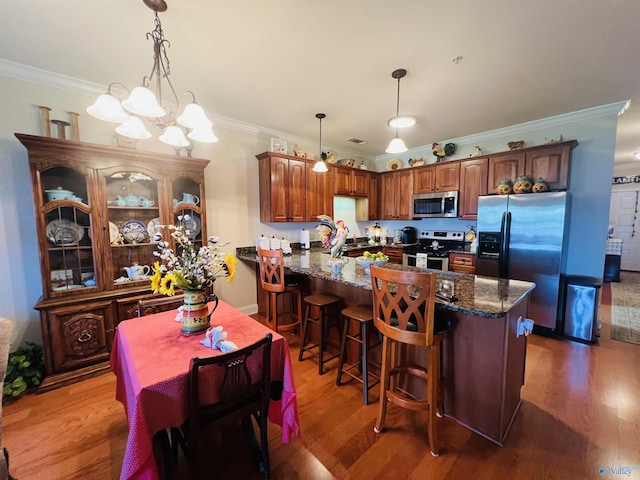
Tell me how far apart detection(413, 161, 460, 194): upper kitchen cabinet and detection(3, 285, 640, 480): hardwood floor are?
9.63 feet

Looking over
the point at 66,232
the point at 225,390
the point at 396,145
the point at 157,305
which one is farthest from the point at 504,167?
the point at 66,232

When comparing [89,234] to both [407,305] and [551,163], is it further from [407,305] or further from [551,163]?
[551,163]

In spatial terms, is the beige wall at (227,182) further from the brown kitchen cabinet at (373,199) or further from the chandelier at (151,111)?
the chandelier at (151,111)

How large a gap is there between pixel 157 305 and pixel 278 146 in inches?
112

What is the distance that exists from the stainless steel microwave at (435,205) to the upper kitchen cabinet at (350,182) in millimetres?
972

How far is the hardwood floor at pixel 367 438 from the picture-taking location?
156 cm

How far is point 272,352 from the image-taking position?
1.47 metres

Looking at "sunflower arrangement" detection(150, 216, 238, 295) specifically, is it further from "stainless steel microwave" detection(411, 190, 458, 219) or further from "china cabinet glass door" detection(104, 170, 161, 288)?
"stainless steel microwave" detection(411, 190, 458, 219)

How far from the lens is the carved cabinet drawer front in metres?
2.35

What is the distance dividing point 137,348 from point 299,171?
326cm

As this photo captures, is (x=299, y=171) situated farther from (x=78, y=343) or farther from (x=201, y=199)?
(x=78, y=343)

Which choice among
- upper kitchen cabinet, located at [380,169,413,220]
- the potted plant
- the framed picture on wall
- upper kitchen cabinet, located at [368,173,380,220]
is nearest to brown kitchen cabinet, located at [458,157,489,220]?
upper kitchen cabinet, located at [380,169,413,220]

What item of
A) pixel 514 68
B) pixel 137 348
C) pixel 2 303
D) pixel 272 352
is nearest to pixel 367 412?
pixel 272 352

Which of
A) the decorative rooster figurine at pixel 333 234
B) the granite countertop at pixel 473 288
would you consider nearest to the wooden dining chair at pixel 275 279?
the granite countertop at pixel 473 288
